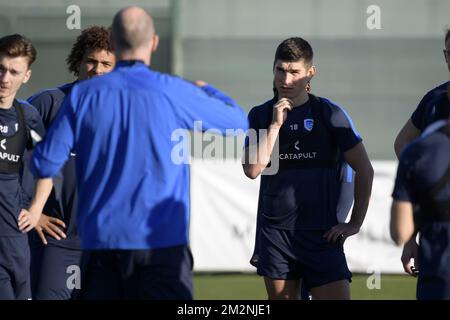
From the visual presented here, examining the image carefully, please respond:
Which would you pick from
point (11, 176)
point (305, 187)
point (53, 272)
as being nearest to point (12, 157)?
point (11, 176)

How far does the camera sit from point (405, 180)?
5.07 m

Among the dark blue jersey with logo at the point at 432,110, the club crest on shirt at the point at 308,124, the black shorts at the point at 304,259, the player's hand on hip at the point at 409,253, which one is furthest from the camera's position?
the club crest on shirt at the point at 308,124

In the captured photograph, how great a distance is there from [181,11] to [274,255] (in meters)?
10.3

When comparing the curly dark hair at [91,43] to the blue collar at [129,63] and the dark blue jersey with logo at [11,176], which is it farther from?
the blue collar at [129,63]

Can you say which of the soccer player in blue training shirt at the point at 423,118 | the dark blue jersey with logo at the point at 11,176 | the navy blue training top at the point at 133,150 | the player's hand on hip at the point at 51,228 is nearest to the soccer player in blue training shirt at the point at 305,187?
→ the soccer player in blue training shirt at the point at 423,118

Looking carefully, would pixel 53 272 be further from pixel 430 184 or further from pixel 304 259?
pixel 430 184

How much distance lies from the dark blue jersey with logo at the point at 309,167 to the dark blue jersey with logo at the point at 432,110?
19.8 inches

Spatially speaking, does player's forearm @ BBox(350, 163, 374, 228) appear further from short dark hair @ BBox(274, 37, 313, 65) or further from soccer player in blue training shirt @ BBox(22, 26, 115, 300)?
soccer player in blue training shirt @ BBox(22, 26, 115, 300)

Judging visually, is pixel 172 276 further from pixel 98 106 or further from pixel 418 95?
pixel 418 95

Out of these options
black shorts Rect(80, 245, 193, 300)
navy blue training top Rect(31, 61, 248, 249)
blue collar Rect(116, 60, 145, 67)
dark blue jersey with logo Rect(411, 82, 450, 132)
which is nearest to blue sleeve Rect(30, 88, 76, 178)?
navy blue training top Rect(31, 61, 248, 249)

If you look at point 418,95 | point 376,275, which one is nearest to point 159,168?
point 376,275

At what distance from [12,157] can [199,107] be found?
2043 millimetres

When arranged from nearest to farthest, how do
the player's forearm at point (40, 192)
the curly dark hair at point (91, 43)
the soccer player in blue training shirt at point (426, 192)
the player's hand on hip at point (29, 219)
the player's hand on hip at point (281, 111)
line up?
the soccer player in blue training shirt at point (426, 192)
the player's forearm at point (40, 192)
the player's hand on hip at point (29, 219)
the player's hand on hip at point (281, 111)
the curly dark hair at point (91, 43)

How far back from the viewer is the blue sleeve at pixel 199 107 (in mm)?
5117
